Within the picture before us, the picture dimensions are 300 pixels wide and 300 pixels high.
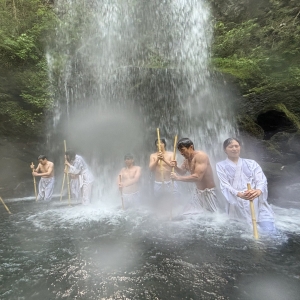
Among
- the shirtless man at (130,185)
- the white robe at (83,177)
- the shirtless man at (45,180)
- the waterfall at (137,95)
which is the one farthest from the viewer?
the waterfall at (137,95)

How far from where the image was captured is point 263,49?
11305 mm

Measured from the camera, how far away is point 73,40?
46.0 feet

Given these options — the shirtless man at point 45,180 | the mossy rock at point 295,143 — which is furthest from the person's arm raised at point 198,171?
the shirtless man at point 45,180

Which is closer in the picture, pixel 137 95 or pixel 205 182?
pixel 205 182

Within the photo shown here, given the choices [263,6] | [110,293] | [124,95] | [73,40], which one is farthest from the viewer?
[73,40]

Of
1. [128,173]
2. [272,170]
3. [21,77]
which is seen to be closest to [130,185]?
[128,173]

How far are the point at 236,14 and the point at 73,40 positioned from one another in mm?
9190

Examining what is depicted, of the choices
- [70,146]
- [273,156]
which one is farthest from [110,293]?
[70,146]

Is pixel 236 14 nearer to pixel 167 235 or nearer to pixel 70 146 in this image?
pixel 70 146

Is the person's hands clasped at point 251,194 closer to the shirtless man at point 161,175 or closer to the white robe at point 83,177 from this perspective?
A: the shirtless man at point 161,175

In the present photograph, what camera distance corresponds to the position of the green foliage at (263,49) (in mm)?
8711

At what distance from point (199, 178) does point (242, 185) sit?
0.89 metres

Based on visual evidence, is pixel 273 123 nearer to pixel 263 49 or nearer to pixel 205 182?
pixel 205 182

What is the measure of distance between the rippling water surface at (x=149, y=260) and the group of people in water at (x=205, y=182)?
1.10 ft
